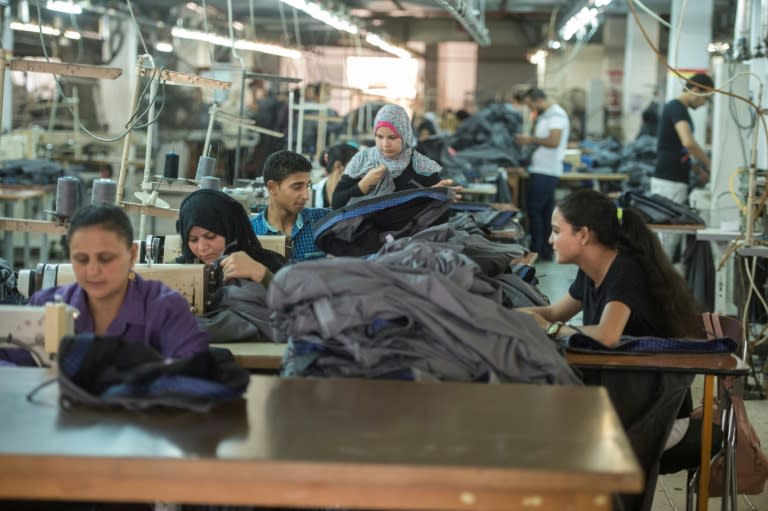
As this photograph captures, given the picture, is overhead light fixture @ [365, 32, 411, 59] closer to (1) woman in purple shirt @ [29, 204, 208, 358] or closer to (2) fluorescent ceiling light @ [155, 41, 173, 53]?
(2) fluorescent ceiling light @ [155, 41, 173, 53]

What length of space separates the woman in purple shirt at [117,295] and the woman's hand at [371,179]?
2017 mm

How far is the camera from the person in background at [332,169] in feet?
17.9

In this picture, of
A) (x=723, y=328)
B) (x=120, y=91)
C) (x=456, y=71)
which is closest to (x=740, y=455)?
(x=723, y=328)

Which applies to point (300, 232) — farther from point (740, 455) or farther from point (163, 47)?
point (163, 47)

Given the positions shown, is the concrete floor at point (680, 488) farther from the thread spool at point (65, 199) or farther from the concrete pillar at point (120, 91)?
the concrete pillar at point (120, 91)

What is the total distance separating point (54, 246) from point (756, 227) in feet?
19.4

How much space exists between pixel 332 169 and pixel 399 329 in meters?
3.44

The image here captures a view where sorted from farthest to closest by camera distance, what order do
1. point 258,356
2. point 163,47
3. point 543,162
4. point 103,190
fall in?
1. point 163,47
2. point 543,162
3. point 103,190
4. point 258,356

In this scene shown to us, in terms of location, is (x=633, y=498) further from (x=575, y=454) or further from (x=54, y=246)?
(x=54, y=246)

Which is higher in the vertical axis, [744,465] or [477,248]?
[477,248]

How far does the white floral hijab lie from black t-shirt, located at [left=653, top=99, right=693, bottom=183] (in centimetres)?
291

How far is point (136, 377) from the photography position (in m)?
1.79

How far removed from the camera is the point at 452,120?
13.7 meters

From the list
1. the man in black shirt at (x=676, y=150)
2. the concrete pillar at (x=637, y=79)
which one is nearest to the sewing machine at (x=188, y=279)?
the man in black shirt at (x=676, y=150)
